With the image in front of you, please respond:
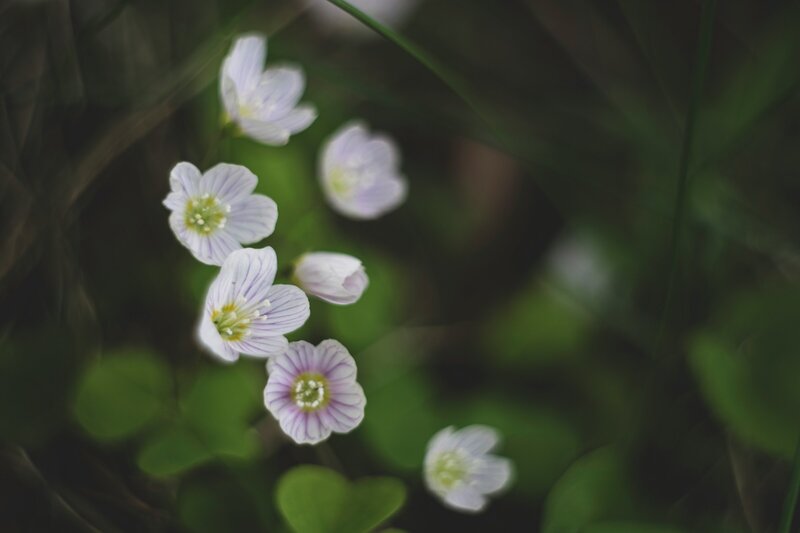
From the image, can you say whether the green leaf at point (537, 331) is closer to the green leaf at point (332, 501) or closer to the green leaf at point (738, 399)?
the green leaf at point (738, 399)

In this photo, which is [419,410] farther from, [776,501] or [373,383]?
[776,501]

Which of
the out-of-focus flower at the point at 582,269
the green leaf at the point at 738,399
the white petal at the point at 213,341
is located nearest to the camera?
the white petal at the point at 213,341

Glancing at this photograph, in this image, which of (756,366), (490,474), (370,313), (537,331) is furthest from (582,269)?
(490,474)

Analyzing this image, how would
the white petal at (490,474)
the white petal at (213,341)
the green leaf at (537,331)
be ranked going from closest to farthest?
the white petal at (213,341) < the white petal at (490,474) < the green leaf at (537,331)

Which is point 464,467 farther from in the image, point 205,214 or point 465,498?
point 205,214

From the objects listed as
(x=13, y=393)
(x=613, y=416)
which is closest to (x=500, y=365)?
(x=613, y=416)

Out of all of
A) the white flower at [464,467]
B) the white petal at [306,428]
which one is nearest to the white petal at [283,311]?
the white petal at [306,428]

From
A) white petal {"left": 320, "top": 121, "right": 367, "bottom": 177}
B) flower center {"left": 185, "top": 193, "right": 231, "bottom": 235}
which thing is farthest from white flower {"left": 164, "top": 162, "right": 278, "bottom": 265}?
white petal {"left": 320, "top": 121, "right": 367, "bottom": 177}

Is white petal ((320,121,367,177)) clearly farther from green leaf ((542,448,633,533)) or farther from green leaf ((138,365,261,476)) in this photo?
green leaf ((542,448,633,533))
